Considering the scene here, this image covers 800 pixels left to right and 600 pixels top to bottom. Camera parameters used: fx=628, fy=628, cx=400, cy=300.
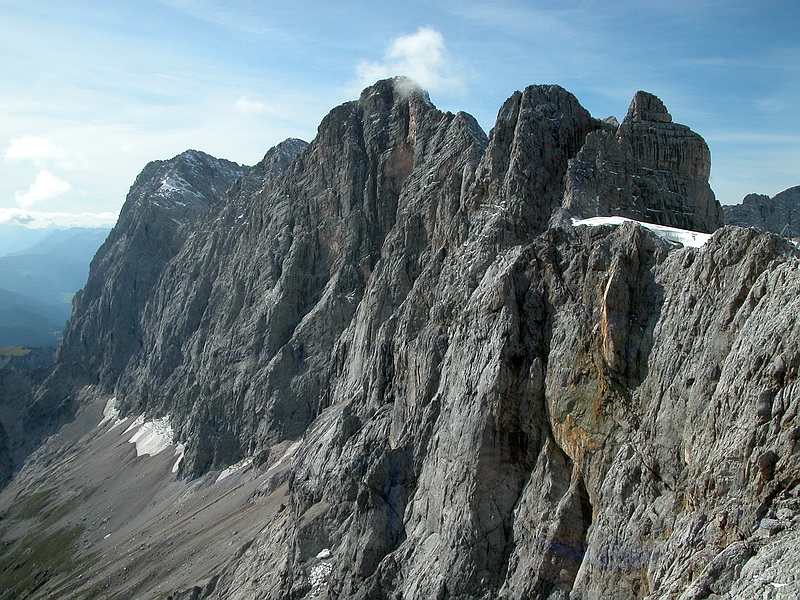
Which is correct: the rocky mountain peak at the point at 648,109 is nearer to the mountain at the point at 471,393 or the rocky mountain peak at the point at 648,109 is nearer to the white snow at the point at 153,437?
the mountain at the point at 471,393

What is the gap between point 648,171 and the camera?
1797 inches

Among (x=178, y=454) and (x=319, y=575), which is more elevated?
(x=319, y=575)

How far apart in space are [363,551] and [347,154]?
201 ft

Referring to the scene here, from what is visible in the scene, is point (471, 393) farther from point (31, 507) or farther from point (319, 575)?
point (31, 507)

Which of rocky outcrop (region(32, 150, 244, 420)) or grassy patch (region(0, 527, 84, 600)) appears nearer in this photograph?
grassy patch (region(0, 527, 84, 600))

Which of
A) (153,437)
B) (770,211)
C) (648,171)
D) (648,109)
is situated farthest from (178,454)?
(770,211)

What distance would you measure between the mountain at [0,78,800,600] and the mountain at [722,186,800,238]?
58.2 m

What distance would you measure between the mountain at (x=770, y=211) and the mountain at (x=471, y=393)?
5817 cm

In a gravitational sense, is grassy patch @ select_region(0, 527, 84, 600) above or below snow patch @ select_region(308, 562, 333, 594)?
below

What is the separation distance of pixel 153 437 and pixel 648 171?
10417 cm

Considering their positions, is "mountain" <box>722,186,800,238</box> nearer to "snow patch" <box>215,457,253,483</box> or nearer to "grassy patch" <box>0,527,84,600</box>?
"snow patch" <box>215,457,253,483</box>

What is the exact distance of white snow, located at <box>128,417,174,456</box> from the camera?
114438 mm

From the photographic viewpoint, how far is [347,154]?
92.2m

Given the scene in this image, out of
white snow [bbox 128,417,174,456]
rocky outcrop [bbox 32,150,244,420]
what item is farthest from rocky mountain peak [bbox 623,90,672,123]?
rocky outcrop [bbox 32,150,244,420]
